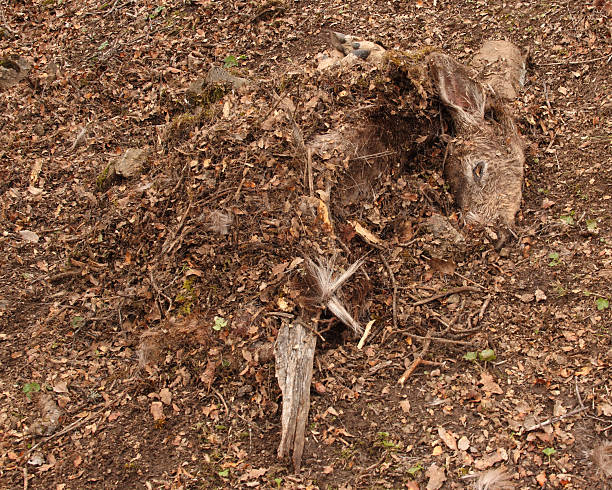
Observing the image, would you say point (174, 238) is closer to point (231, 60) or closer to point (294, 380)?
point (294, 380)

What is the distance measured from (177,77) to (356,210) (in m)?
3.14

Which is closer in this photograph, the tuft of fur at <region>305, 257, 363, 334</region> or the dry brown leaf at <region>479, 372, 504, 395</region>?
the dry brown leaf at <region>479, 372, 504, 395</region>

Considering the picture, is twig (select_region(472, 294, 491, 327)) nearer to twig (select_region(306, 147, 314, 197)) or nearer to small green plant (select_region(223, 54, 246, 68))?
twig (select_region(306, 147, 314, 197))

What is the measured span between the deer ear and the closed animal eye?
0.42m

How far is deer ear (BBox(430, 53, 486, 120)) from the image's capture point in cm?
453

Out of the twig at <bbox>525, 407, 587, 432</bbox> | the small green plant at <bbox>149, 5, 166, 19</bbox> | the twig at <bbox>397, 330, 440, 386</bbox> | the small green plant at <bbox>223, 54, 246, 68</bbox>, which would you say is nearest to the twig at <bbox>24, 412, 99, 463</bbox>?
the twig at <bbox>397, 330, 440, 386</bbox>

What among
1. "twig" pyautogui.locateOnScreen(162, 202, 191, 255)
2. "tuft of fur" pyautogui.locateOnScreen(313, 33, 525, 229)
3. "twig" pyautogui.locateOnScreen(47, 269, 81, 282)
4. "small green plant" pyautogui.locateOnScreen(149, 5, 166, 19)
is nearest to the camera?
"twig" pyautogui.locateOnScreen(162, 202, 191, 255)

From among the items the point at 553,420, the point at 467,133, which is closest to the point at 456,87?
the point at 467,133

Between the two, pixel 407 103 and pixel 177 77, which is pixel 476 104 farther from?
pixel 177 77

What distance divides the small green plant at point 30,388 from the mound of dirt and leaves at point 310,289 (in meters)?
0.01

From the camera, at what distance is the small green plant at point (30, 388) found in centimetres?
374

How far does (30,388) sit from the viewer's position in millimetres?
3764

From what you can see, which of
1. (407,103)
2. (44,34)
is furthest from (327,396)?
(44,34)

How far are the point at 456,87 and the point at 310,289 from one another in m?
2.27
